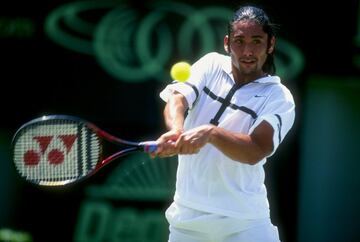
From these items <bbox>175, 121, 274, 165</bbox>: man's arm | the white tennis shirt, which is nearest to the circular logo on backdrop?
the white tennis shirt

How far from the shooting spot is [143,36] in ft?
29.2

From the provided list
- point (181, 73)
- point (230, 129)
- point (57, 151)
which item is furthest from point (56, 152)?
point (230, 129)

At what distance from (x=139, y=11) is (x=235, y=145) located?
4.18 meters

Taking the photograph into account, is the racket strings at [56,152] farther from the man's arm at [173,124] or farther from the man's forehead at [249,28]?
the man's forehead at [249,28]

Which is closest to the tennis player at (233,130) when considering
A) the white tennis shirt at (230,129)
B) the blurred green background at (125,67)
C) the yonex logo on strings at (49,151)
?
the white tennis shirt at (230,129)

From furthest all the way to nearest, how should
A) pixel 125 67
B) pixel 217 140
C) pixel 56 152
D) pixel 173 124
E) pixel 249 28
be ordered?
pixel 125 67, pixel 56 152, pixel 249 28, pixel 173 124, pixel 217 140

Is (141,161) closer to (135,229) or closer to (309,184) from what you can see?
(135,229)

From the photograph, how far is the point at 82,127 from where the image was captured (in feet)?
17.2

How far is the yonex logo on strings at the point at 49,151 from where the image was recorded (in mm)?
5242

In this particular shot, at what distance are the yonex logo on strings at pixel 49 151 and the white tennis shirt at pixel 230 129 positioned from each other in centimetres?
58

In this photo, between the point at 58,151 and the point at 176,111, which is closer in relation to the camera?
the point at 176,111

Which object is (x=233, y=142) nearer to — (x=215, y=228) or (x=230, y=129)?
(x=230, y=129)

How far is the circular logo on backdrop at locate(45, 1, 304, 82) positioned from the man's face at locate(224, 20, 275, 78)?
367cm

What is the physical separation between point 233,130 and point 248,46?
418 mm
